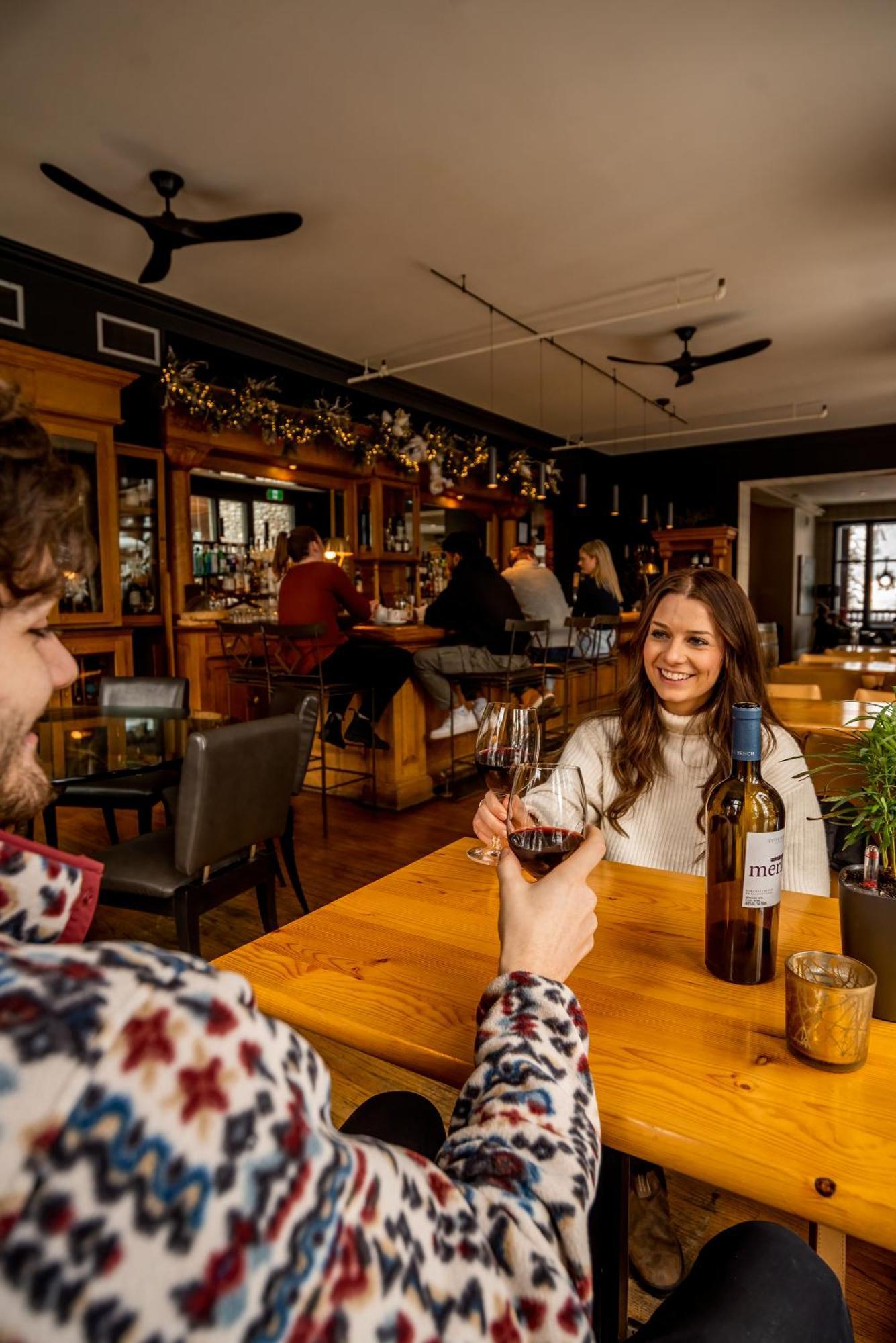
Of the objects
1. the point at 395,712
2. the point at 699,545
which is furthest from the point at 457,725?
the point at 699,545

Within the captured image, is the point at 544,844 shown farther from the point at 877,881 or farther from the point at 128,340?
the point at 128,340

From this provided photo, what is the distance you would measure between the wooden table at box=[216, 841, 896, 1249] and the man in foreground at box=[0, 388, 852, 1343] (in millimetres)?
118

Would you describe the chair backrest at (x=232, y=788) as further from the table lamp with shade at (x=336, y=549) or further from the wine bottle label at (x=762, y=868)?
the table lamp with shade at (x=336, y=549)

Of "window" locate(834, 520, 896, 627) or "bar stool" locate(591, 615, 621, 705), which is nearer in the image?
"bar stool" locate(591, 615, 621, 705)

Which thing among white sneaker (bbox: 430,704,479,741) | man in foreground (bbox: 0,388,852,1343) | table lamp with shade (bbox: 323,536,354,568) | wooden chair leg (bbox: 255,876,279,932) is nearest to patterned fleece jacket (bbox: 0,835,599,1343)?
man in foreground (bbox: 0,388,852,1343)

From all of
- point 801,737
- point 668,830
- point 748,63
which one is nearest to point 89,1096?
point 668,830

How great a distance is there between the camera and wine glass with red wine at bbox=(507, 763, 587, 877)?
3.31 feet

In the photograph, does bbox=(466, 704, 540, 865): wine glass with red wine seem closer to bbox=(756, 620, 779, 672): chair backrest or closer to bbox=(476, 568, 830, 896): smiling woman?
bbox=(476, 568, 830, 896): smiling woman

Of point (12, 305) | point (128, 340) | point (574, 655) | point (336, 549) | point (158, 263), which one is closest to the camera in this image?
point (158, 263)

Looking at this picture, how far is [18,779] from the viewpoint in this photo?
2.23 feet

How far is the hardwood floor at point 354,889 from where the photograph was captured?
1.48m

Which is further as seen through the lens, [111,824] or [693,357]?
[693,357]

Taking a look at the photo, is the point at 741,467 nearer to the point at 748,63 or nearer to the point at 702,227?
the point at 702,227

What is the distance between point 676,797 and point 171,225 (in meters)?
3.54
